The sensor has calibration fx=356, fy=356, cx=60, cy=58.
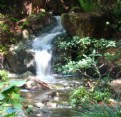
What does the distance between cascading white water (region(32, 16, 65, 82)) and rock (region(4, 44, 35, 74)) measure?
215mm


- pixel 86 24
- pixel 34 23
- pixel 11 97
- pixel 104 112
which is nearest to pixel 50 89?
pixel 86 24

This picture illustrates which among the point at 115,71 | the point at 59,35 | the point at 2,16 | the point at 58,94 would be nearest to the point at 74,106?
the point at 58,94

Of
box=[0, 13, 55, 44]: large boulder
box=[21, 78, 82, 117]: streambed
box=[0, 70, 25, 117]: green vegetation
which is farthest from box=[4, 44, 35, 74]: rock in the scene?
box=[0, 70, 25, 117]: green vegetation

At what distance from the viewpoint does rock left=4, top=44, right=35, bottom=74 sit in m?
12.2

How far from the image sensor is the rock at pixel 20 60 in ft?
40.1

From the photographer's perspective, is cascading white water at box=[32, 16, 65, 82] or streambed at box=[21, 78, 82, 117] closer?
streambed at box=[21, 78, 82, 117]

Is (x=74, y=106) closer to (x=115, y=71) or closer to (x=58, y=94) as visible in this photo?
(x=58, y=94)

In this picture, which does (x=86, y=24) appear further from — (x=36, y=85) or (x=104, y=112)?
(x=104, y=112)

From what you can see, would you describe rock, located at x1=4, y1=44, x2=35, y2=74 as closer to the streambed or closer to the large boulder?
the large boulder

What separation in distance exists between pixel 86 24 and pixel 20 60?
2589 millimetres

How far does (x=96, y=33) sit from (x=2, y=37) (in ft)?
12.0

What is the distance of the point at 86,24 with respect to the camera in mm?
11938

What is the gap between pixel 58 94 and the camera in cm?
845

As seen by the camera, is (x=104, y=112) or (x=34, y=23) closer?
(x=104, y=112)
